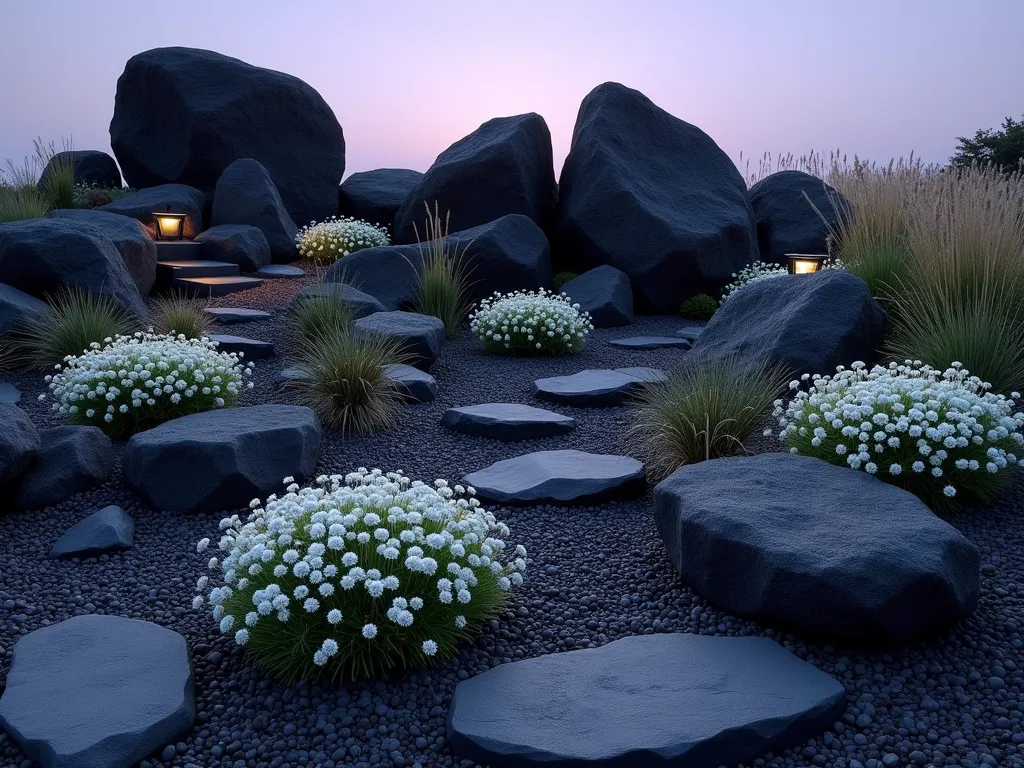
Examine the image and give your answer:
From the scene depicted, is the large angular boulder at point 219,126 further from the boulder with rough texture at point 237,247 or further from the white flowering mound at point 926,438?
the white flowering mound at point 926,438

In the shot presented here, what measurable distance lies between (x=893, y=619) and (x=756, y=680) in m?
0.59

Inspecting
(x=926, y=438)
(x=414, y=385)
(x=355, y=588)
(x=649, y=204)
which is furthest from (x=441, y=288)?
(x=355, y=588)

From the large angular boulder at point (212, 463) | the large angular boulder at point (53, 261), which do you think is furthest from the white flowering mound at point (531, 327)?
the large angular boulder at point (212, 463)

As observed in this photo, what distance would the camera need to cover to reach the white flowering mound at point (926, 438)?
4121 millimetres

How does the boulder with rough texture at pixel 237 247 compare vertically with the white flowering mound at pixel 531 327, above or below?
above

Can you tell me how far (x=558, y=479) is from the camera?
15.6ft

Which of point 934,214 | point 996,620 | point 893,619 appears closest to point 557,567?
point 893,619

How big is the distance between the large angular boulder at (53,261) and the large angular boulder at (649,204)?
20.1 feet

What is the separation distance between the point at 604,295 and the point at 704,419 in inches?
221

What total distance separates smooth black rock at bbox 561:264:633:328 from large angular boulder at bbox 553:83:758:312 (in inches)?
16.8

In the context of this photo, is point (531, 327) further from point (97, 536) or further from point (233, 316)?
point (97, 536)

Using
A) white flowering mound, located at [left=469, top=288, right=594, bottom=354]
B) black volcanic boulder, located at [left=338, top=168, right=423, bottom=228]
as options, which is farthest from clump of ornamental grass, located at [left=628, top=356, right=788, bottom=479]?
black volcanic boulder, located at [left=338, top=168, right=423, bottom=228]

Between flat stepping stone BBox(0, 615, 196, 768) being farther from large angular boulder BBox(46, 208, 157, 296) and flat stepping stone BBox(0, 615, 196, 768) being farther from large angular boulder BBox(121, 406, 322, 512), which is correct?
large angular boulder BBox(46, 208, 157, 296)

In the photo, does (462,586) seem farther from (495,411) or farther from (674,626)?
(495,411)
